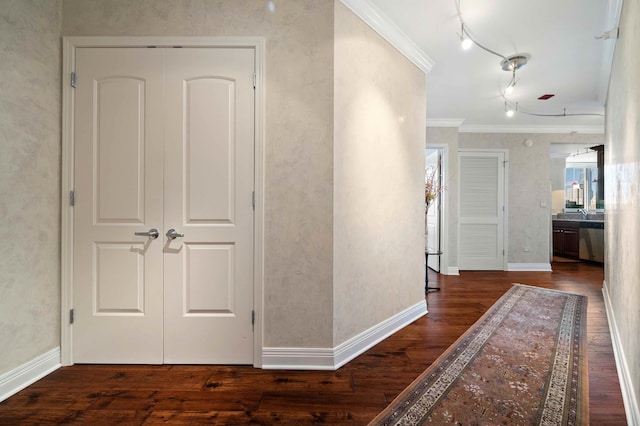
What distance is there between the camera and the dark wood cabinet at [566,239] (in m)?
6.88

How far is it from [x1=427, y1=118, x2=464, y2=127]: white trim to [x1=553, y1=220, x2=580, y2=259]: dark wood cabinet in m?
3.93

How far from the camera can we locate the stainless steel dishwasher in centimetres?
638

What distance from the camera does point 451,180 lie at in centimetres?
546

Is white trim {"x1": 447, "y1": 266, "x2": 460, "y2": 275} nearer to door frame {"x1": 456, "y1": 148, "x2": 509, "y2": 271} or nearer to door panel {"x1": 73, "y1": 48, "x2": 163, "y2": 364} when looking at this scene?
door frame {"x1": 456, "y1": 148, "x2": 509, "y2": 271}

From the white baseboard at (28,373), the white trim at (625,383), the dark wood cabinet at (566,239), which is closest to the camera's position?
the white trim at (625,383)

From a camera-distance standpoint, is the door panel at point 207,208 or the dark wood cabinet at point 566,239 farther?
the dark wood cabinet at point 566,239

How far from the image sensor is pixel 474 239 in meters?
5.89

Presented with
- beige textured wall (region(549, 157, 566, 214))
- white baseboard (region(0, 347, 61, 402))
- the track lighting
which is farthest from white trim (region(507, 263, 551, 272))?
white baseboard (region(0, 347, 61, 402))

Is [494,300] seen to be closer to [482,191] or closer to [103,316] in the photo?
[482,191]

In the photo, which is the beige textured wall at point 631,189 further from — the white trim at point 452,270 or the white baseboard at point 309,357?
the white trim at point 452,270

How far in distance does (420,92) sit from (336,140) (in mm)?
1564

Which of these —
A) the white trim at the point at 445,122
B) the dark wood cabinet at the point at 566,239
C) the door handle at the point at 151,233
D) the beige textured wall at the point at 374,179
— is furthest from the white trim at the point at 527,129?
the door handle at the point at 151,233

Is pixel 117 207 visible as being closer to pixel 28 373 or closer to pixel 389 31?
pixel 28 373

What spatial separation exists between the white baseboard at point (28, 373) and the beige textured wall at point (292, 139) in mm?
1415
